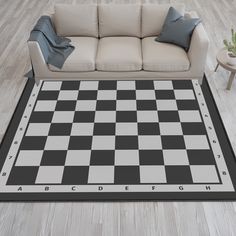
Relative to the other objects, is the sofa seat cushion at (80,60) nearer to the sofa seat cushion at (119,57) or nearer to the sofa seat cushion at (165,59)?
the sofa seat cushion at (119,57)

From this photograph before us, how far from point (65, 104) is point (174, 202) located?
5.16ft

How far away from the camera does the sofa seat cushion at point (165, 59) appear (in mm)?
3551

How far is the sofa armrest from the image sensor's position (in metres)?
3.41

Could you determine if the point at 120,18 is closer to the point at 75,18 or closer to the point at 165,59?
the point at 75,18

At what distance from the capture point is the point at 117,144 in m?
2.91

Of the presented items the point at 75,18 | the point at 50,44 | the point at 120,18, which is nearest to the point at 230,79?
the point at 120,18

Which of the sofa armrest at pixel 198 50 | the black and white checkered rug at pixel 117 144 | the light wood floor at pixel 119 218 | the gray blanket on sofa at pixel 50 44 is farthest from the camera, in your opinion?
the gray blanket on sofa at pixel 50 44

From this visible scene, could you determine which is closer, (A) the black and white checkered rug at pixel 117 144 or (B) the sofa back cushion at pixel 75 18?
(A) the black and white checkered rug at pixel 117 144

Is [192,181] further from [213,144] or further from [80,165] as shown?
[80,165]

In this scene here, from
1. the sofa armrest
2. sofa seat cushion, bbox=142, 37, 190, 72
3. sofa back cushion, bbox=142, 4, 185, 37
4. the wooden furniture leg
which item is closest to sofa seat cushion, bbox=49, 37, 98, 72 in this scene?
sofa seat cushion, bbox=142, 37, 190, 72

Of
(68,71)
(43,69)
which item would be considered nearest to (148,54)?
(68,71)

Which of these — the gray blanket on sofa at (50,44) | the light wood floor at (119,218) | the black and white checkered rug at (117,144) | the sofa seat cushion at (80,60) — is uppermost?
the gray blanket on sofa at (50,44)

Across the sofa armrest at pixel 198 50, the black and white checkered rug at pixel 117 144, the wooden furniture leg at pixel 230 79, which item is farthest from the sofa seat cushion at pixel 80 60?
the wooden furniture leg at pixel 230 79

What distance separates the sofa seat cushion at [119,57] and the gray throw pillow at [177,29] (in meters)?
0.36
